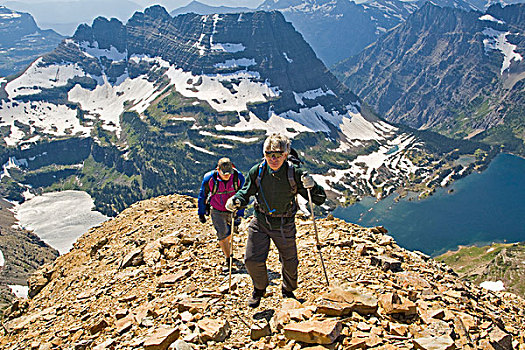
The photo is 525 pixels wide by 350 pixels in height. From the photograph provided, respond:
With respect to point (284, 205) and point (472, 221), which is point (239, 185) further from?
point (472, 221)

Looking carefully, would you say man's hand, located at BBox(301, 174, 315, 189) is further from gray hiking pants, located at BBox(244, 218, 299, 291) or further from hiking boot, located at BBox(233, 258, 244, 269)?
hiking boot, located at BBox(233, 258, 244, 269)

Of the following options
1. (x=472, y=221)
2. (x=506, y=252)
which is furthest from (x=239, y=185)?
(x=472, y=221)

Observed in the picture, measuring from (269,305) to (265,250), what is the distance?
1.67m

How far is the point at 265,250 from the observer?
1040 cm

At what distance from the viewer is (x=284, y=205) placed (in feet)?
32.8

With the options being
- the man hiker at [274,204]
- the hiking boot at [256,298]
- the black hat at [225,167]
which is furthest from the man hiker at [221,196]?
the man hiker at [274,204]

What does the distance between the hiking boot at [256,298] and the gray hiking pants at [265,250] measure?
182mm

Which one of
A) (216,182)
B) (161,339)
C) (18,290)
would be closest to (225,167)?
(216,182)

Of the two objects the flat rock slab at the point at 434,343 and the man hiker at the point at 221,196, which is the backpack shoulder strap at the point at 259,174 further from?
the flat rock slab at the point at 434,343

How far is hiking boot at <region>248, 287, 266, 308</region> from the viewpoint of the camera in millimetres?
10469

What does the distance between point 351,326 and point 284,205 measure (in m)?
3.48

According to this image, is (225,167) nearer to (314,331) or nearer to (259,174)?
(259,174)

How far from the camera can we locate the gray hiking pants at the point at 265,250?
33.2 ft

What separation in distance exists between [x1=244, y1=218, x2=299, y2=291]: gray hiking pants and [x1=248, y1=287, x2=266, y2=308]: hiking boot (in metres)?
0.18
